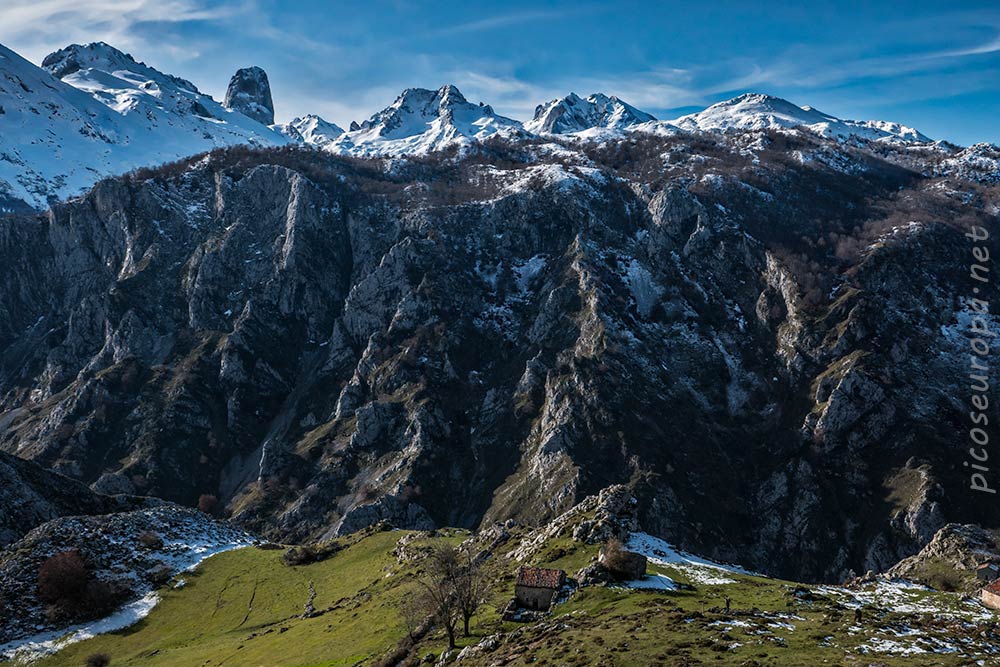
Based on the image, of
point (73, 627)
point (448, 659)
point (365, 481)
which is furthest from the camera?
point (365, 481)

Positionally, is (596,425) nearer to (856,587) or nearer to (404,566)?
(404,566)

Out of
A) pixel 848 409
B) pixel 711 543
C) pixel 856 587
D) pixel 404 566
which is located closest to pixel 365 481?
pixel 711 543

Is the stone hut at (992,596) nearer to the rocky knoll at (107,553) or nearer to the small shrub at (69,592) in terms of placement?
the small shrub at (69,592)

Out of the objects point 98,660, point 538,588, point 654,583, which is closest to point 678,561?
point 654,583

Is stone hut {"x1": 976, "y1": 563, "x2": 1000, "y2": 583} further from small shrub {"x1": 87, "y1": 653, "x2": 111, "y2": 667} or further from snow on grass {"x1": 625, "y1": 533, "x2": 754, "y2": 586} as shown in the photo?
small shrub {"x1": 87, "y1": 653, "x2": 111, "y2": 667}

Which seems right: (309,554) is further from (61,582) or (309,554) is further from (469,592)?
(469,592)

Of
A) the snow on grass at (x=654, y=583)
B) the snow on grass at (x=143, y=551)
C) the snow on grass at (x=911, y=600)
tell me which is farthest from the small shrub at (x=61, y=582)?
the snow on grass at (x=911, y=600)
